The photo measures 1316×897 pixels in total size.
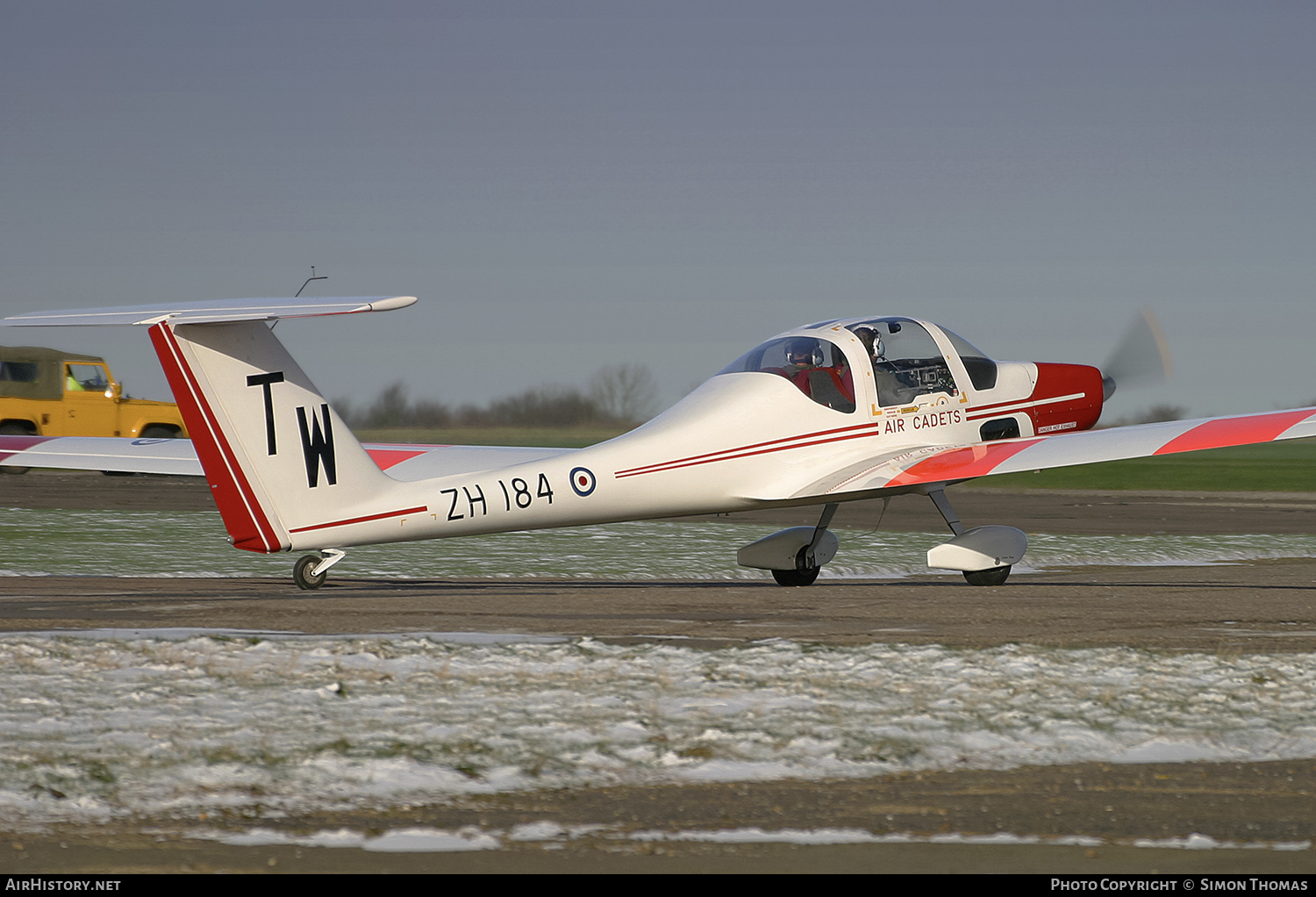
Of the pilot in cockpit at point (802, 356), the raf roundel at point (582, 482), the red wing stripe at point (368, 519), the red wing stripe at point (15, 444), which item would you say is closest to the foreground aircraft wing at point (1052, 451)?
the pilot in cockpit at point (802, 356)

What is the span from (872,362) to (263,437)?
651 cm

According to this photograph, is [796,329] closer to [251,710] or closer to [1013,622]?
[1013,622]

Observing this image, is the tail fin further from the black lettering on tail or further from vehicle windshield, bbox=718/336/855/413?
vehicle windshield, bbox=718/336/855/413

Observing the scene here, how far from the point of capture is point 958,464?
45.8 feet

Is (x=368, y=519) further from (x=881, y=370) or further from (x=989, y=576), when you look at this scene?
(x=989, y=576)

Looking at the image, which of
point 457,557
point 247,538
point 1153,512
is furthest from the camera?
point 1153,512

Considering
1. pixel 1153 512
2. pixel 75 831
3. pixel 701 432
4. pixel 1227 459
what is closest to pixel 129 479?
pixel 1153 512

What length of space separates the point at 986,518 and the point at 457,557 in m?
13.1

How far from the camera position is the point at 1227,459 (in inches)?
2677

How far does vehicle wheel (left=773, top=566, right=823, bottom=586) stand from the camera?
606 inches

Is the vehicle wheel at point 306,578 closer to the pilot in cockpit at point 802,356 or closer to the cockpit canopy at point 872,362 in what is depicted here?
the cockpit canopy at point 872,362

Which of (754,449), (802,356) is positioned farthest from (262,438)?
(802,356)

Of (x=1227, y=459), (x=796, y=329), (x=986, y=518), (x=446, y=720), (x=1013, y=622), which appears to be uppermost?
(x=796, y=329)

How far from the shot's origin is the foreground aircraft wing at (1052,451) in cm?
1337
